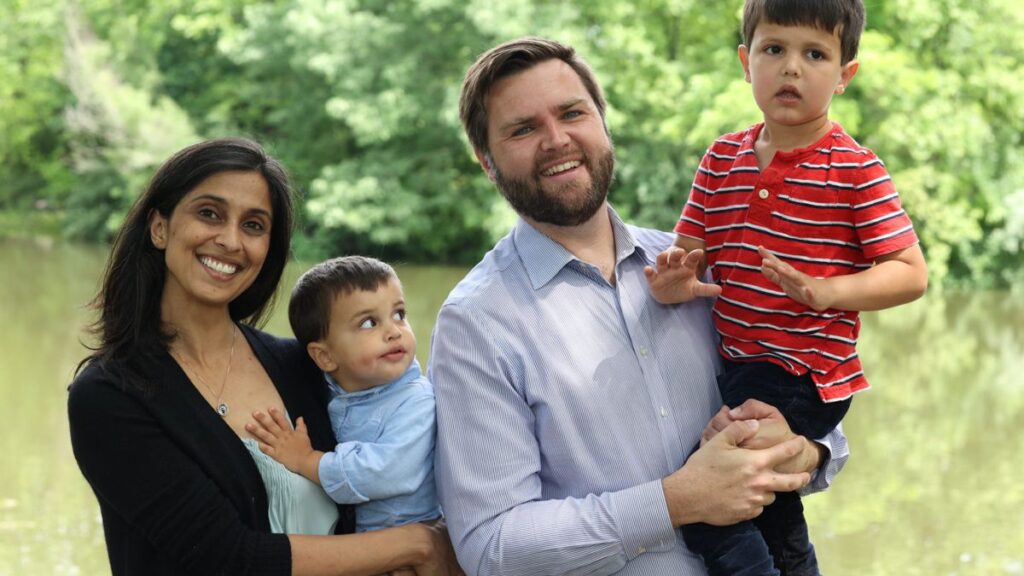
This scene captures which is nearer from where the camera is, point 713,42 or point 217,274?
point 217,274

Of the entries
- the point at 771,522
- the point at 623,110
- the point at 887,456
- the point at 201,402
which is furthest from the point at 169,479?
the point at 623,110

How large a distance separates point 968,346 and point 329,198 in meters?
10.2

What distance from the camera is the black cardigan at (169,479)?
7.61ft

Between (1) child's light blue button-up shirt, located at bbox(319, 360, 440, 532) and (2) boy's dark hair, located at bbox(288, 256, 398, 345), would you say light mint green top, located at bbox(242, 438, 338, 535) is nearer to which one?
(1) child's light blue button-up shirt, located at bbox(319, 360, 440, 532)

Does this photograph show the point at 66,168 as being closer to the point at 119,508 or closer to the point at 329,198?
the point at 329,198

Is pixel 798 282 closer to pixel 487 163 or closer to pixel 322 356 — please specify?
pixel 487 163

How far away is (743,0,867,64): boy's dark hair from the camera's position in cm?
251

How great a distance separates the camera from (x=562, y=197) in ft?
8.63

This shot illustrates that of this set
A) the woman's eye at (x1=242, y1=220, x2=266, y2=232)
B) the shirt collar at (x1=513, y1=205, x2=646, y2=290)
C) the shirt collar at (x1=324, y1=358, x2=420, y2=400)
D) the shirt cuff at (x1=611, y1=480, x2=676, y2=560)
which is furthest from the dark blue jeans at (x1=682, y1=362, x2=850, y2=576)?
the woman's eye at (x1=242, y1=220, x2=266, y2=232)

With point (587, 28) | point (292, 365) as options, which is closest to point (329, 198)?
point (587, 28)

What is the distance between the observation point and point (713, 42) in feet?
64.2

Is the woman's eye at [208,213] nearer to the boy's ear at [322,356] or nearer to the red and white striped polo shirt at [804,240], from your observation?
the boy's ear at [322,356]

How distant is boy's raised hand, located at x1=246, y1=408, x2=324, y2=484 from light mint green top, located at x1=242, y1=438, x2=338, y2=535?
2 cm

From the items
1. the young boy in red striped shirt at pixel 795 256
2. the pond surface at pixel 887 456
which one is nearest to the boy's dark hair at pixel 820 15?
the young boy in red striped shirt at pixel 795 256
